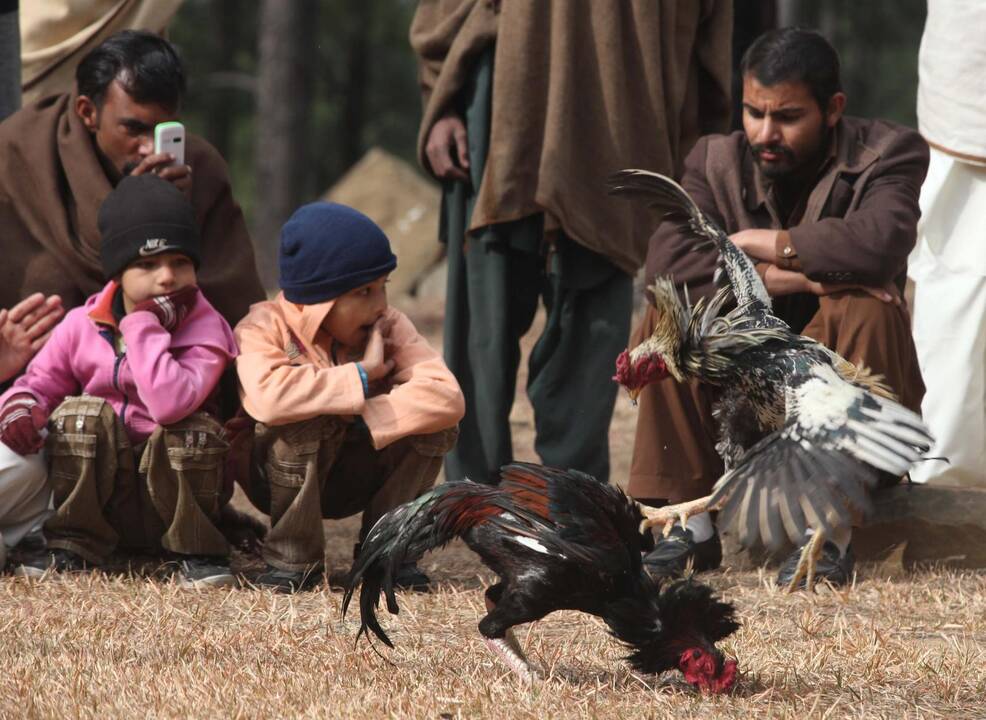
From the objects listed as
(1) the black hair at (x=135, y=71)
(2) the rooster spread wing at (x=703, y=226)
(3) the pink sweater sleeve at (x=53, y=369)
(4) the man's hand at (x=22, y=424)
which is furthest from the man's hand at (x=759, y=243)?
(4) the man's hand at (x=22, y=424)

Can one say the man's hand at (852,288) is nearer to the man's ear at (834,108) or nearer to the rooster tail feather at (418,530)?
the man's ear at (834,108)

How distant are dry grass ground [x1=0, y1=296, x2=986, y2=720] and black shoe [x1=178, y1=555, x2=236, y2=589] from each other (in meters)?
0.08

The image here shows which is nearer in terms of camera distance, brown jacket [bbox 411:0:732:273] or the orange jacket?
the orange jacket

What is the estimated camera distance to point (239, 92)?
28.9 meters

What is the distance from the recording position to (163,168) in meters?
4.84

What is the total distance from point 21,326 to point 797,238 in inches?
97.4

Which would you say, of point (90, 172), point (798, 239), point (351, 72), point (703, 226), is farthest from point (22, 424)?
point (351, 72)

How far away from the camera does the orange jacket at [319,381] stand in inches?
176

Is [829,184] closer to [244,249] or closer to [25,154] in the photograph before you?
[244,249]

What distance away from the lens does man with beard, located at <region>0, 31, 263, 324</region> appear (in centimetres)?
492

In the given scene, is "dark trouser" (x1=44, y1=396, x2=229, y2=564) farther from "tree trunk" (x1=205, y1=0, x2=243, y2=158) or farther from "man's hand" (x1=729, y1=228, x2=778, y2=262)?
"tree trunk" (x1=205, y1=0, x2=243, y2=158)

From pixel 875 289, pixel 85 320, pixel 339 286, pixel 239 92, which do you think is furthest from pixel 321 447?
pixel 239 92

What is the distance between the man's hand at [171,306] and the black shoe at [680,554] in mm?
1668

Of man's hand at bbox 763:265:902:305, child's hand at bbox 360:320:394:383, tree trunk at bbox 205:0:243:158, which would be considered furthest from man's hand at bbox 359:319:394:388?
tree trunk at bbox 205:0:243:158
